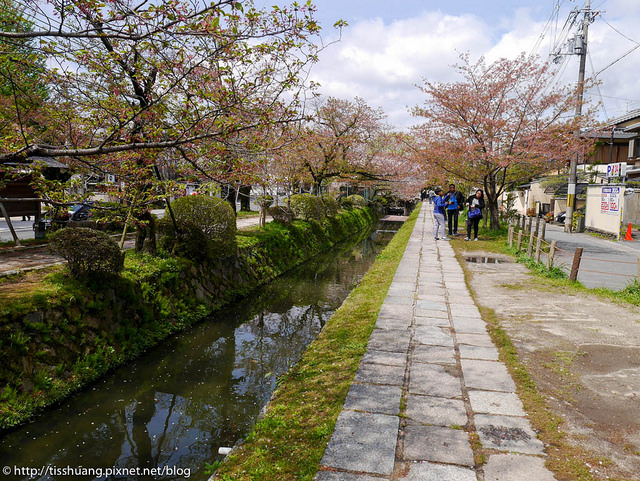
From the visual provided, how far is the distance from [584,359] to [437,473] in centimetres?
316

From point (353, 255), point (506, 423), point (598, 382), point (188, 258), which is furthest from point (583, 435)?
point (353, 255)

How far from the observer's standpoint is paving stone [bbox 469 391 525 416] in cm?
390

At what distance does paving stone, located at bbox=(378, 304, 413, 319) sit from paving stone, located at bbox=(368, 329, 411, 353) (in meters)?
0.80

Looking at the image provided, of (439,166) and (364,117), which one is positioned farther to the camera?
(364,117)

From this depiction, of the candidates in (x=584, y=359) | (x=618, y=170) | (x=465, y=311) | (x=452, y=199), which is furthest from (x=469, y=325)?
(x=618, y=170)

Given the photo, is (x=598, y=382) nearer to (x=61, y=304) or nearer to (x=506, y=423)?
(x=506, y=423)

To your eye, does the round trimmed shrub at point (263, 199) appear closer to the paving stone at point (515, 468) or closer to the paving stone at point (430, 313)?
the paving stone at point (430, 313)

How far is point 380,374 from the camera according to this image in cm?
476

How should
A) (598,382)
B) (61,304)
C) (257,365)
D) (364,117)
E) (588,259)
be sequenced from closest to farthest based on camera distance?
(598,382) → (61,304) → (257,365) → (588,259) → (364,117)

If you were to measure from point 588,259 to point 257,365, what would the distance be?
10.7 meters

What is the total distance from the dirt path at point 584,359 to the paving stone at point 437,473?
913 millimetres

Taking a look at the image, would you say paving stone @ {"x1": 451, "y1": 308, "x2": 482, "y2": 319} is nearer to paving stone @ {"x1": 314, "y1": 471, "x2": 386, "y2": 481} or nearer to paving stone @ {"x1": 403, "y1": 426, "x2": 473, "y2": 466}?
paving stone @ {"x1": 403, "y1": 426, "x2": 473, "y2": 466}

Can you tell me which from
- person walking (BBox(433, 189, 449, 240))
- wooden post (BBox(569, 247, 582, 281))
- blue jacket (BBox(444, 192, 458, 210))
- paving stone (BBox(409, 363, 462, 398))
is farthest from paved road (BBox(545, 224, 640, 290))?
paving stone (BBox(409, 363, 462, 398))

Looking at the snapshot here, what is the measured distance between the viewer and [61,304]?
5.77 m
